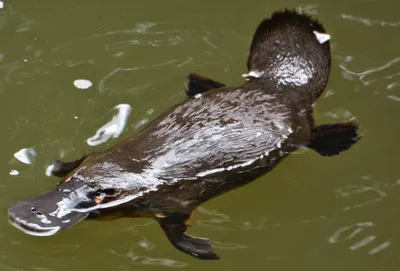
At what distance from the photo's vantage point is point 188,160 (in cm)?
251

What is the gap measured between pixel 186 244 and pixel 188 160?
36 cm

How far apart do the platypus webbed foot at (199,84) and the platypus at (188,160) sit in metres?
0.33

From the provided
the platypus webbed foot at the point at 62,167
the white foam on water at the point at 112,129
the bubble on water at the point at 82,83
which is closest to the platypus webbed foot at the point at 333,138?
the white foam on water at the point at 112,129

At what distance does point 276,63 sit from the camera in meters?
2.96

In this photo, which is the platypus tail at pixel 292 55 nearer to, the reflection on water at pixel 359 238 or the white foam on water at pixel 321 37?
the white foam on water at pixel 321 37

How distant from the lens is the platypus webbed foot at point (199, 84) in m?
3.21

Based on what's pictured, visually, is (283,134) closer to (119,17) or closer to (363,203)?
(363,203)

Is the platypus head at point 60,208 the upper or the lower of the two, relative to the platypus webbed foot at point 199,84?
lower

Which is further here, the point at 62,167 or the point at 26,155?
the point at 26,155

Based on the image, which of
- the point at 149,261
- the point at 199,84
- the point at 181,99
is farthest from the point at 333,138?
the point at 149,261

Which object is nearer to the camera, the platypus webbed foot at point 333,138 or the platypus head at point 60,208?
the platypus head at point 60,208

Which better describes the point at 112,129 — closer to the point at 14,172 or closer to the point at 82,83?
the point at 82,83

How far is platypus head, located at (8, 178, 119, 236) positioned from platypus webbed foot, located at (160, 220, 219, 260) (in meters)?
0.33

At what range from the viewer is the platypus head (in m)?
2.40
